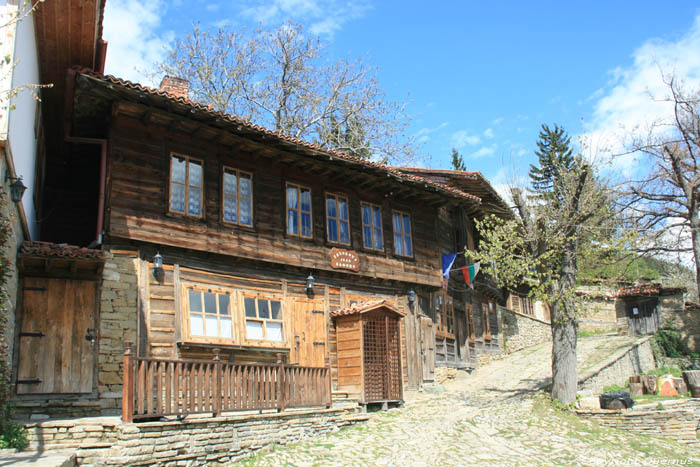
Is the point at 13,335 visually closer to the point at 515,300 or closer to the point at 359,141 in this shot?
the point at 359,141

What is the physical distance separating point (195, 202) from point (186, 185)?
0.41m

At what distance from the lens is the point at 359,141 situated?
2789 centimetres

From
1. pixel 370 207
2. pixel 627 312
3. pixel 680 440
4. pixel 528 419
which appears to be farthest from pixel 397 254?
pixel 627 312

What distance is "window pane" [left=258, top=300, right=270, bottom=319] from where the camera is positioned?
45.3ft

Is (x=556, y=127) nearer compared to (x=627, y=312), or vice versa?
(x=627, y=312)

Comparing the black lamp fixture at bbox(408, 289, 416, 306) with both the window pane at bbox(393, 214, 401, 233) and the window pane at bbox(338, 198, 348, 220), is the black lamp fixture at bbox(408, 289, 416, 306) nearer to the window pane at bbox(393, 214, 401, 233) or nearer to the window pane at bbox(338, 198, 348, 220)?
the window pane at bbox(393, 214, 401, 233)

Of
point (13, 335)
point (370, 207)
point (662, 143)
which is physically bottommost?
point (13, 335)

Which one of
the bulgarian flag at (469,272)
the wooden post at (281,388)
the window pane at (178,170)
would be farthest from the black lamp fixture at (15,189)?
the bulgarian flag at (469,272)

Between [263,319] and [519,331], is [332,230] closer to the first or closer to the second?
[263,319]

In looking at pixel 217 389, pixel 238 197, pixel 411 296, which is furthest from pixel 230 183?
pixel 411 296

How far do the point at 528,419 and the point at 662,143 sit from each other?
44.6 feet

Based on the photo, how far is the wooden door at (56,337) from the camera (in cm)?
1034

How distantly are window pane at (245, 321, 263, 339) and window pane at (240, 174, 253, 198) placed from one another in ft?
9.62

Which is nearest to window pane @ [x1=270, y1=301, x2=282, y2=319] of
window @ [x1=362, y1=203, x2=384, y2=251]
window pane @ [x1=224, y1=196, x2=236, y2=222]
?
window pane @ [x1=224, y1=196, x2=236, y2=222]
